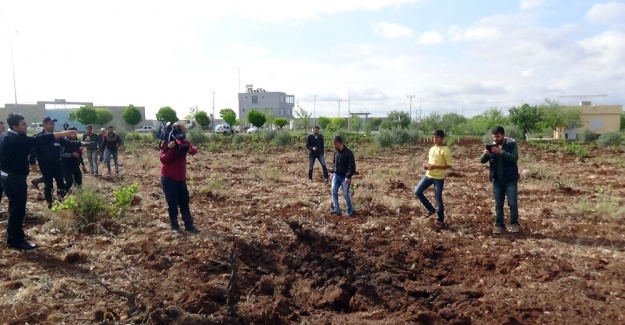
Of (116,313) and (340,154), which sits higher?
(340,154)

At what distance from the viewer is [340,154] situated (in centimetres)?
Answer: 816

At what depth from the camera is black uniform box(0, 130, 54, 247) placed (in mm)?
5703

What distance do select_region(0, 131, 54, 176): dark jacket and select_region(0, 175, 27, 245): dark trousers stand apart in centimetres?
10

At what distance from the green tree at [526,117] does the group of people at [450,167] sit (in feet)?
116

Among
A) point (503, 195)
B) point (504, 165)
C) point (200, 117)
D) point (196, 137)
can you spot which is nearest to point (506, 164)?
point (504, 165)

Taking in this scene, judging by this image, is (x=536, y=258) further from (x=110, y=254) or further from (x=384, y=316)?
(x=110, y=254)

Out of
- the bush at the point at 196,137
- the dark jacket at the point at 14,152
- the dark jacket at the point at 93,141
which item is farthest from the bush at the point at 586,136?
the dark jacket at the point at 14,152

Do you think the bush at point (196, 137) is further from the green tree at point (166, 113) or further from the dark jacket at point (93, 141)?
the green tree at point (166, 113)

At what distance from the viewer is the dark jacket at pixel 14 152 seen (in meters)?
5.70

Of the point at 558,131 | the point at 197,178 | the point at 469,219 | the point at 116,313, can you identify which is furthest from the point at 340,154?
the point at 558,131

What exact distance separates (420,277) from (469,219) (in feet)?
9.12

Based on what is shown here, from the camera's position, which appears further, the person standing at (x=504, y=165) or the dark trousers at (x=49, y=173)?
the dark trousers at (x=49, y=173)

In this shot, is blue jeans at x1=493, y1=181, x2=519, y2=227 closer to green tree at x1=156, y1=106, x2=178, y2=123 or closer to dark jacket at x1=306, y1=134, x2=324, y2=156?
dark jacket at x1=306, y1=134, x2=324, y2=156

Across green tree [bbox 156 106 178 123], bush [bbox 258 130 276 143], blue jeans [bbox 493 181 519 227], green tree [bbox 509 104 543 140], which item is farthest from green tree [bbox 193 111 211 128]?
blue jeans [bbox 493 181 519 227]
